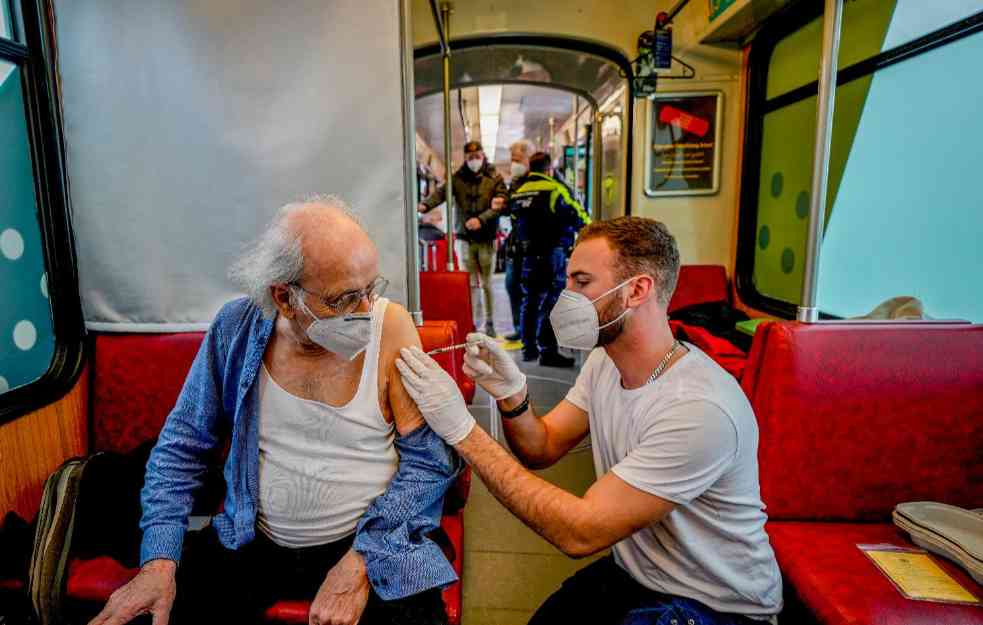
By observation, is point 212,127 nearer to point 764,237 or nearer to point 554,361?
point 554,361

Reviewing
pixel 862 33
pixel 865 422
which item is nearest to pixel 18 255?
pixel 865 422

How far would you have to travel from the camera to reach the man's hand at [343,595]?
1.28m

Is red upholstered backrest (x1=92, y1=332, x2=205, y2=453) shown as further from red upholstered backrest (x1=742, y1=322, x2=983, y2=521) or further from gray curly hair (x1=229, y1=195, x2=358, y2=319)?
red upholstered backrest (x1=742, y1=322, x2=983, y2=521)

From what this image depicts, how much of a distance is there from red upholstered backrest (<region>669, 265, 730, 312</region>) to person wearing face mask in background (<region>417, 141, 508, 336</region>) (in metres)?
2.20

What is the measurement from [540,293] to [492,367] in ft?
11.8

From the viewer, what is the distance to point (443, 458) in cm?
144

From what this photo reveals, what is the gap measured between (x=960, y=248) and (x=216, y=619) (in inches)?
124

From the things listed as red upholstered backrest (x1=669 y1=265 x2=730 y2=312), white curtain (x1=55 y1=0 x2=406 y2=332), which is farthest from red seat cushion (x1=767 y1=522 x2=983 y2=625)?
red upholstered backrest (x1=669 y1=265 x2=730 y2=312)

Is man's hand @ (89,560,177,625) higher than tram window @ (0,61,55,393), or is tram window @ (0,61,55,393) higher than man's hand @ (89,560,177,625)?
tram window @ (0,61,55,393)

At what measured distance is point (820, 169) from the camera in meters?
1.80

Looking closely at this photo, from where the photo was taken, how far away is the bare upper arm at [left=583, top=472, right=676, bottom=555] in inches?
47.6

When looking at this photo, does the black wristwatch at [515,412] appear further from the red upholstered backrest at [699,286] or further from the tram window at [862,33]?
the red upholstered backrest at [699,286]

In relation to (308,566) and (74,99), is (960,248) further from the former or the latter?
(74,99)

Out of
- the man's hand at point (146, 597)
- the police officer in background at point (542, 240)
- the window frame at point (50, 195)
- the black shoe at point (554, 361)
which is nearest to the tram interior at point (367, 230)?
the window frame at point (50, 195)
